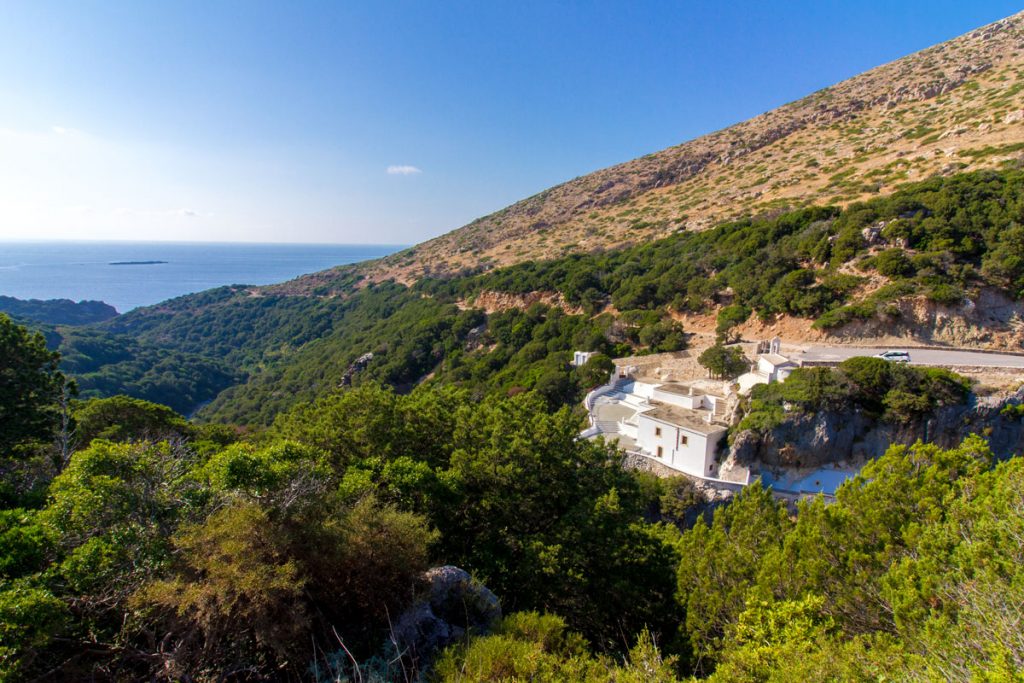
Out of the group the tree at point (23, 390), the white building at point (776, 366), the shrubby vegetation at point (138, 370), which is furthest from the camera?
the shrubby vegetation at point (138, 370)

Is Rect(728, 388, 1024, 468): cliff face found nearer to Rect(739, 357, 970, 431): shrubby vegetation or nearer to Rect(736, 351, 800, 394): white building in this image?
Rect(739, 357, 970, 431): shrubby vegetation

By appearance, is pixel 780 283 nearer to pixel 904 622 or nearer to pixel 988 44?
pixel 904 622

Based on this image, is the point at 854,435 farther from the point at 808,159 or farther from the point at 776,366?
the point at 808,159

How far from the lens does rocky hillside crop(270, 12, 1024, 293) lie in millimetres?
35594

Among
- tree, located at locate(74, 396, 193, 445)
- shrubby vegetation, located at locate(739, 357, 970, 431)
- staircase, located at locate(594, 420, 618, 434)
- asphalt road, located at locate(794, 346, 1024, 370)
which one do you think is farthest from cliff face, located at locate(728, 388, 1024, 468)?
tree, located at locate(74, 396, 193, 445)

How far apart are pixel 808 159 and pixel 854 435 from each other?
44.2m

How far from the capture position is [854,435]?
50.3 ft

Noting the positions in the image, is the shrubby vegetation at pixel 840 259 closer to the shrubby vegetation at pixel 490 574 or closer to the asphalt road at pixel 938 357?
the asphalt road at pixel 938 357

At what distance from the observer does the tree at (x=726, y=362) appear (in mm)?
20719

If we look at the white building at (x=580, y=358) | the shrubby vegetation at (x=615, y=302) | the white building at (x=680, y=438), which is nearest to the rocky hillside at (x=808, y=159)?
the shrubby vegetation at (x=615, y=302)

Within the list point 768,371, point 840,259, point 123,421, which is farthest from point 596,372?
point 123,421

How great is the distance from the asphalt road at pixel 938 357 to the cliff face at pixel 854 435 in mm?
2739

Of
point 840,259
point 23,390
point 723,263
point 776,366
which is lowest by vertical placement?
point 776,366

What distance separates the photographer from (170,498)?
585 cm
